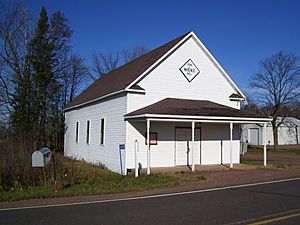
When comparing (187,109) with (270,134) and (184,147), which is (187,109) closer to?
(184,147)

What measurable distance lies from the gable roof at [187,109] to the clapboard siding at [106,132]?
4.72 ft

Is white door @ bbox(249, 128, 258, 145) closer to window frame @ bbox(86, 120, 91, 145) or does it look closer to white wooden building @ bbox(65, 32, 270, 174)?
white wooden building @ bbox(65, 32, 270, 174)

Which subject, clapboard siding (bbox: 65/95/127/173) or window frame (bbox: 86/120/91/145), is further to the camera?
window frame (bbox: 86/120/91/145)

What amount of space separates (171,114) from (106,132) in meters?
5.87

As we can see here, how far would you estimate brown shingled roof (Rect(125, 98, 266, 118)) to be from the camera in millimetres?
17797

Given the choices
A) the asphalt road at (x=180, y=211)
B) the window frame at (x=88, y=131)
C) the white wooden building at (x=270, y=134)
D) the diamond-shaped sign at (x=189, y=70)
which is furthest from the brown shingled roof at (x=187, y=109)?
the white wooden building at (x=270, y=134)

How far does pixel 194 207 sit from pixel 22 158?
26.3 ft

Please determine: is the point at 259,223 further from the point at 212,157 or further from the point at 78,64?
the point at 78,64

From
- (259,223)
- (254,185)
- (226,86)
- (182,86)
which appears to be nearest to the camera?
(259,223)

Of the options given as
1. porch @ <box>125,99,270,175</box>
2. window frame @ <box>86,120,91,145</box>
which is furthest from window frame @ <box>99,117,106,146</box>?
porch @ <box>125,99,270,175</box>

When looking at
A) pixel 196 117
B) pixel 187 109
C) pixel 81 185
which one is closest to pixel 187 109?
pixel 187 109

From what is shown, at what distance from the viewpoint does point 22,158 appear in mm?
13852

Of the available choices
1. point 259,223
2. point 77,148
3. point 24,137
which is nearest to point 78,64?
point 77,148

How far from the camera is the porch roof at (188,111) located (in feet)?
57.0
